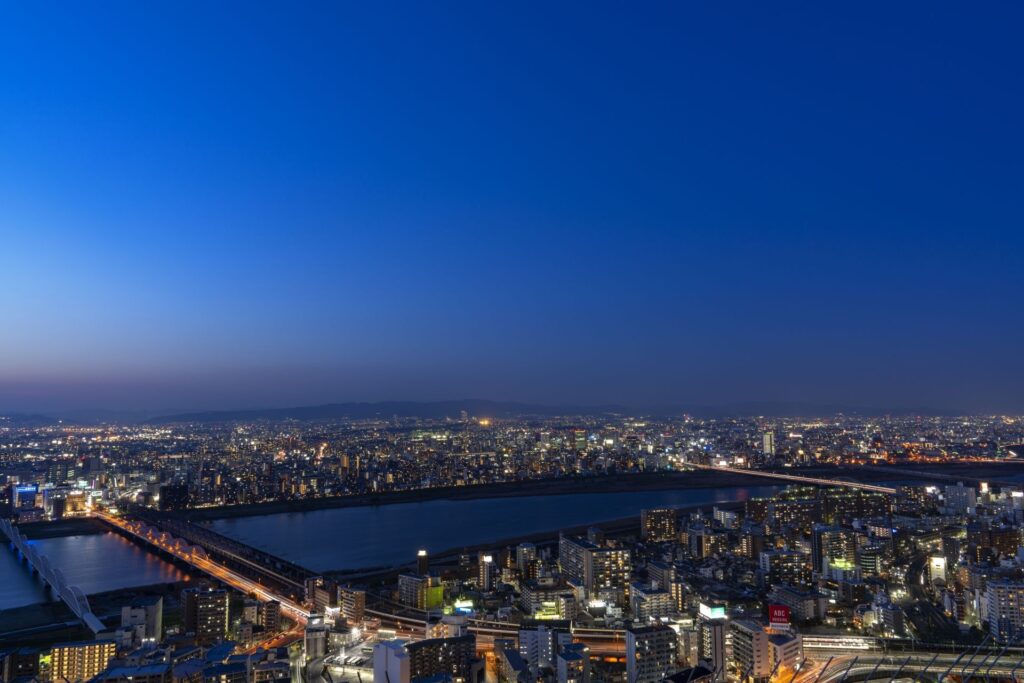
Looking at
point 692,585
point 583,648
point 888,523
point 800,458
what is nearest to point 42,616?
point 583,648

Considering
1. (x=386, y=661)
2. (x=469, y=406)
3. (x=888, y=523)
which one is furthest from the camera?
(x=469, y=406)

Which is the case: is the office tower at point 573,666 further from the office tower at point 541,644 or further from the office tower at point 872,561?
the office tower at point 872,561

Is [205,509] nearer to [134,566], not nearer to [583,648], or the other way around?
[134,566]

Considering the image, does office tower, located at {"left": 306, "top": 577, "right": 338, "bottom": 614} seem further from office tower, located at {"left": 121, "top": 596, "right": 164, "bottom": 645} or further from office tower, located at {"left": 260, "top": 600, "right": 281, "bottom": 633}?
office tower, located at {"left": 121, "top": 596, "right": 164, "bottom": 645}

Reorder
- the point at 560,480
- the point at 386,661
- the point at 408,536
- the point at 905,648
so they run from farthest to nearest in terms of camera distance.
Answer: the point at 560,480 → the point at 408,536 → the point at 905,648 → the point at 386,661

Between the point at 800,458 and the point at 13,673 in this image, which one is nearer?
the point at 13,673

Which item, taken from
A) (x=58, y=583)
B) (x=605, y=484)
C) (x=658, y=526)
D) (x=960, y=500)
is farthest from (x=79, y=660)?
(x=605, y=484)

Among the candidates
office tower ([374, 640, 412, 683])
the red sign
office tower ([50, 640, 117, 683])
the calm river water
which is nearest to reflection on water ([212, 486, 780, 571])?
the calm river water
